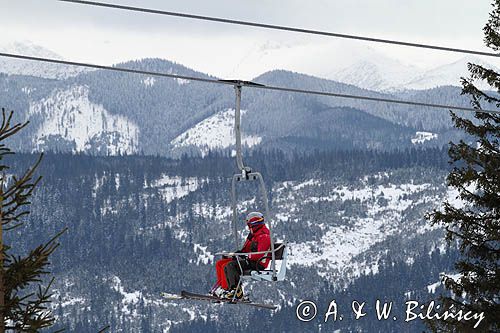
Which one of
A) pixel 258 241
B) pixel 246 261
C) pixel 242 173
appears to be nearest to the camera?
pixel 242 173

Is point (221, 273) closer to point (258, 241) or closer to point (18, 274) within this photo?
point (258, 241)

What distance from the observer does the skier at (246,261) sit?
17.4 metres

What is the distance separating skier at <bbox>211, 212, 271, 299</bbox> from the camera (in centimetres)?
1739

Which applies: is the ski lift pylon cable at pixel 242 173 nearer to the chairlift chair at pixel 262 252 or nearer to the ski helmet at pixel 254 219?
the chairlift chair at pixel 262 252

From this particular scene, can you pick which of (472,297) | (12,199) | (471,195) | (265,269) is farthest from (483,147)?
(12,199)

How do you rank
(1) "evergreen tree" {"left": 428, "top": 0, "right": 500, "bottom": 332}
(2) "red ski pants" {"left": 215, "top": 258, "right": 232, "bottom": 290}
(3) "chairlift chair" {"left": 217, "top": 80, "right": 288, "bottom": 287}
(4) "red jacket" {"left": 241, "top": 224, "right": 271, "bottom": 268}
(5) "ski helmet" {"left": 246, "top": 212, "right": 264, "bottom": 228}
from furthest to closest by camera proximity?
(1) "evergreen tree" {"left": 428, "top": 0, "right": 500, "bottom": 332}
(2) "red ski pants" {"left": 215, "top": 258, "right": 232, "bottom": 290}
(5) "ski helmet" {"left": 246, "top": 212, "right": 264, "bottom": 228}
(4) "red jacket" {"left": 241, "top": 224, "right": 271, "bottom": 268}
(3) "chairlift chair" {"left": 217, "top": 80, "right": 288, "bottom": 287}

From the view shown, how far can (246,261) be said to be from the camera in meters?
18.1

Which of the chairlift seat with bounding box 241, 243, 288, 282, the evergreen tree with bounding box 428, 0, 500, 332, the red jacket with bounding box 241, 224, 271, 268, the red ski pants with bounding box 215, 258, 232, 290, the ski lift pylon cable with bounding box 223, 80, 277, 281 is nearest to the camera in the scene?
the ski lift pylon cable with bounding box 223, 80, 277, 281

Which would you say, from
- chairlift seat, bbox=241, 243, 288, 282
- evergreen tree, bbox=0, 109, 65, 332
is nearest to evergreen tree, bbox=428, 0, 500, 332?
chairlift seat, bbox=241, 243, 288, 282

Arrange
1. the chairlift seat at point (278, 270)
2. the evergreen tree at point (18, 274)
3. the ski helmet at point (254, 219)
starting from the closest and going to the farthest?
the evergreen tree at point (18, 274) < the chairlift seat at point (278, 270) < the ski helmet at point (254, 219)

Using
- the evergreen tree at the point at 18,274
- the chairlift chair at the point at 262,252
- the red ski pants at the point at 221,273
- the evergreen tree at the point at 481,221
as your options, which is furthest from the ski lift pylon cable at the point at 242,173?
the evergreen tree at the point at 18,274

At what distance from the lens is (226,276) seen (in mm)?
18078

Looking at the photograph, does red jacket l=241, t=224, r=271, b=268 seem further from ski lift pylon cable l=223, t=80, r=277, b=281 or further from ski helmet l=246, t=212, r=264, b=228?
ski lift pylon cable l=223, t=80, r=277, b=281

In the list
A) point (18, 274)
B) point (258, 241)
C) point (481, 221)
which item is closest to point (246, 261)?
point (258, 241)
